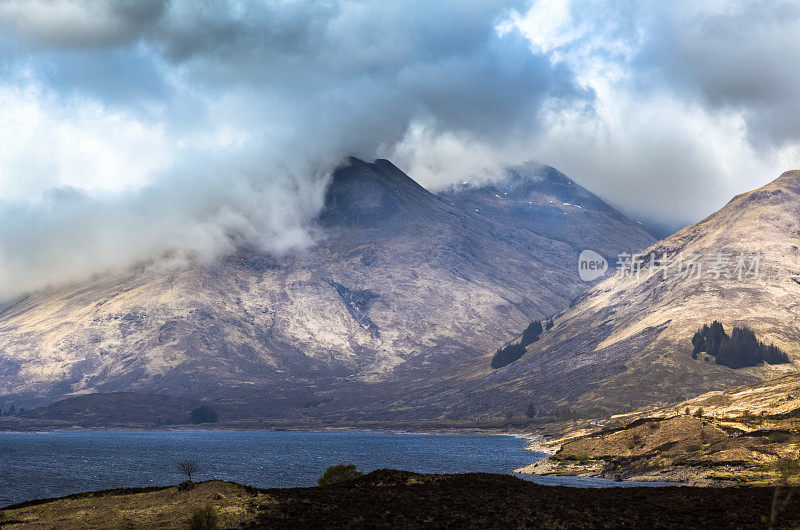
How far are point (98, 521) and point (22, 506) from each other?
59.7 feet

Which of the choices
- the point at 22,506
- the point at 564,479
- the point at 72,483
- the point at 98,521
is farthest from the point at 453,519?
the point at 72,483

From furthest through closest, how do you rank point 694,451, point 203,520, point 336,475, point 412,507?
point 694,451
point 336,475
point 412,507
point 203,520

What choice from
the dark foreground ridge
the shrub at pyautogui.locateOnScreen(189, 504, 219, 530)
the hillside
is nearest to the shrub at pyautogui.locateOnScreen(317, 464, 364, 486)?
the dark foreground ridge

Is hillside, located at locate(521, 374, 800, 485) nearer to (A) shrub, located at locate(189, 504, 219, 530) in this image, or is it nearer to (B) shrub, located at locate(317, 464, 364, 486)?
(B) shrub, located at locate(317, 464, 364, 486)

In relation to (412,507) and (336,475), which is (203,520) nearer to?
(412,507)

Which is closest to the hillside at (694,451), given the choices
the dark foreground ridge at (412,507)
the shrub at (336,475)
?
the dark foreground ridge at (412,507)

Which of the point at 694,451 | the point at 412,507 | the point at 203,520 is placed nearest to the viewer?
the point at 203,520

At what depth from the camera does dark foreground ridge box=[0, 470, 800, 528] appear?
266 feet

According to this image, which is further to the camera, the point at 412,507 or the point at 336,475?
the point at 336,475

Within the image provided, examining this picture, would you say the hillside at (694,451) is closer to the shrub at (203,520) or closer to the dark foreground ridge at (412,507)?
the dark foreground ridge at (412,507)

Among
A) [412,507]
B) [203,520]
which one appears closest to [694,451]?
[412,507]

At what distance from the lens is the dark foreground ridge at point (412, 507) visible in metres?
81.1

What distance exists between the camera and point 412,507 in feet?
286

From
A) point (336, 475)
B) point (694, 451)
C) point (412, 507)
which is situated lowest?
point (694, 451)
